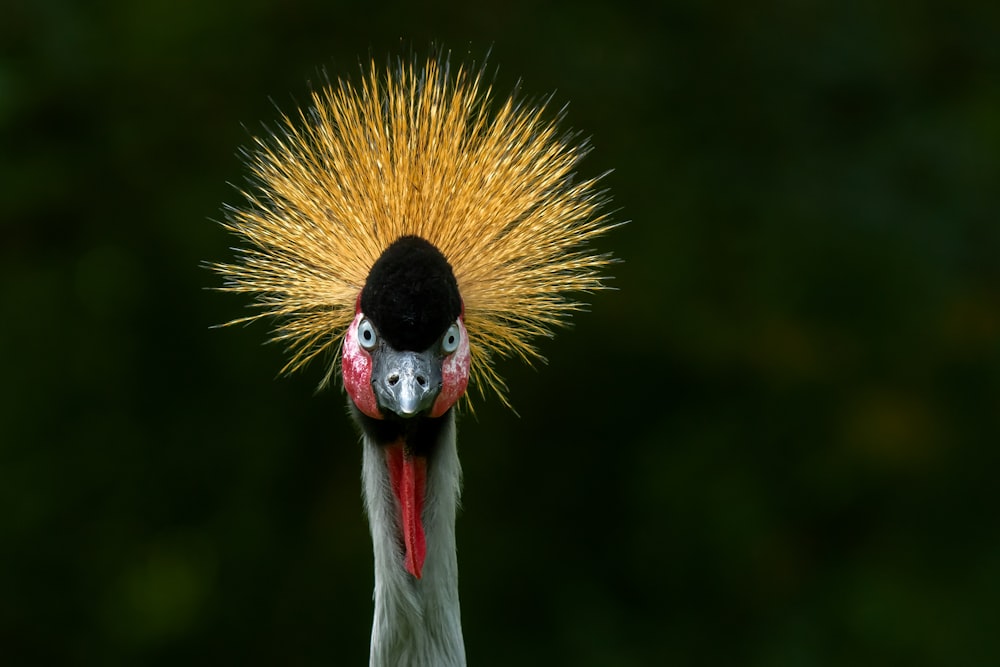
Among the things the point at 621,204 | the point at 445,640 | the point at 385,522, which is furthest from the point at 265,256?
the point at 621,204

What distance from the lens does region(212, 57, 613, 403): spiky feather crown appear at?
6.98ft

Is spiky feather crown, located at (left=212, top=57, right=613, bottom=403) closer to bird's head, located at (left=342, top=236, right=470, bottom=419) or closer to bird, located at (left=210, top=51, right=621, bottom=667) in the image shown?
bird, located at (left=210, top=51, right=621, bottom=667)

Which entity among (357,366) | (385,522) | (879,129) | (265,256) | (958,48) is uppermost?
(958,48)

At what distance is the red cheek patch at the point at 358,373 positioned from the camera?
1.94 m

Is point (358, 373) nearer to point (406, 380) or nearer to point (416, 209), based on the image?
point (406, 380)

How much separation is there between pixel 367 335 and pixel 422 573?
446mm

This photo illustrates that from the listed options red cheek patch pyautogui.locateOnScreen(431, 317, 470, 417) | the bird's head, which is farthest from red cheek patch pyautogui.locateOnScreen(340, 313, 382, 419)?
red cheek patch pyautogui.locateOnScreen(431, 317, 470, 417)

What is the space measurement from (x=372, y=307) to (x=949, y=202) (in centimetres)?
270

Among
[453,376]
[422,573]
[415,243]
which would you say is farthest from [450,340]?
[422,573]

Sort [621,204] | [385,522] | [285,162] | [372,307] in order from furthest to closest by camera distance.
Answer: [621,204] → [285,162] → [385,522] → [372,307]

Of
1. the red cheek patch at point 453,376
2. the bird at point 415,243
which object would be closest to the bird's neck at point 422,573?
the bird at point 415,243

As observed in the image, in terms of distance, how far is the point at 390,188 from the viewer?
6.96 feet

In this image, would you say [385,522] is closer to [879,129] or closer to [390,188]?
[390,188]

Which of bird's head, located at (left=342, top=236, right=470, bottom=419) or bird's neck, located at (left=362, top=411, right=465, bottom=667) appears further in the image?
bird's neck, located at (left=362, top=411, right=465, bottom=667)
